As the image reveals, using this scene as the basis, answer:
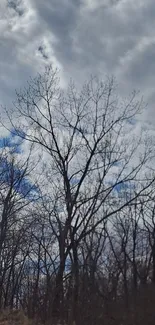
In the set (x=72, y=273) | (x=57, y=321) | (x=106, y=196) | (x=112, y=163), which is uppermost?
(x=112, y=163)

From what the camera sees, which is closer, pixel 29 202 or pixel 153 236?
pixel 29 202

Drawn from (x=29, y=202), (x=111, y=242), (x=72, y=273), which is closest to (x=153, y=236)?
(x=111, y=242)

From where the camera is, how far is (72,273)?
1748cm

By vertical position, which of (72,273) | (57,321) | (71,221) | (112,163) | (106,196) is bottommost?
(57,321)

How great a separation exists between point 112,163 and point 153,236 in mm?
16898

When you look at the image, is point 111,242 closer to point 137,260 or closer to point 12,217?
point 137,260

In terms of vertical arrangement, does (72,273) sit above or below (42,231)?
below

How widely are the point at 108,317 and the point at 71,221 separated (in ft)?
23.9

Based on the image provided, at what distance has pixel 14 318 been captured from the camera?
13180 mm

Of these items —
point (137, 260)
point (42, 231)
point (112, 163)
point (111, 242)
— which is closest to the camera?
point (112, 163)

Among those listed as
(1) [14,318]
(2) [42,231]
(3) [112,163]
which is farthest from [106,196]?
(1) [14,318]

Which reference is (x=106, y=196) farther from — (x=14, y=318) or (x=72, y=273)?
(x=14, y=318)

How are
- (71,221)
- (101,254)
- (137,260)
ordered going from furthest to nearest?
(137,260)
(101,254)
(71,221)

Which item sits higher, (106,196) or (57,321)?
(106,196)
